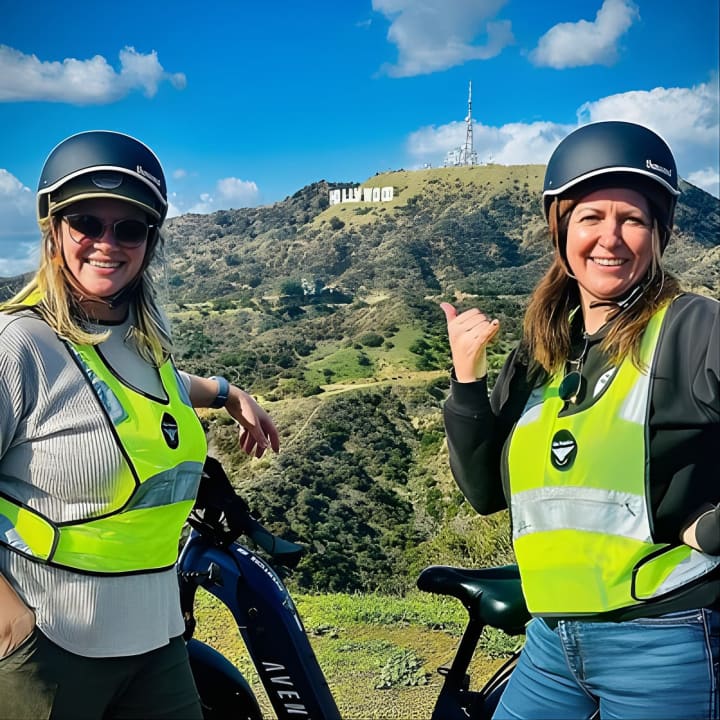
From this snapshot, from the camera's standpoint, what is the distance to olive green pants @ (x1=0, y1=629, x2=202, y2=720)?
Result: 156 cm

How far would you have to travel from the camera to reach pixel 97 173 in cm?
176

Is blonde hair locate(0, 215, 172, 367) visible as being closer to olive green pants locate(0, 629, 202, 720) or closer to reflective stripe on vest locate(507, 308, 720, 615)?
olive green pants locate(0, 629, 202, 720)

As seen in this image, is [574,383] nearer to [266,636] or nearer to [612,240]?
[612,240]

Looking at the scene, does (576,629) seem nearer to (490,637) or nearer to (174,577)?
(174,577)

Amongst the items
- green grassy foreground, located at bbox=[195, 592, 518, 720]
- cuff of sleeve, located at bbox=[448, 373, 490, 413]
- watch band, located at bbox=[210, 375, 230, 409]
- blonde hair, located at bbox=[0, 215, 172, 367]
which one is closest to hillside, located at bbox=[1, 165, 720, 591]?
blonde hair, located at bbox=[0, 215, 172, 367]

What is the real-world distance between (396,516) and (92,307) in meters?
6.36

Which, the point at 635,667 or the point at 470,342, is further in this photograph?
the point at 470,342

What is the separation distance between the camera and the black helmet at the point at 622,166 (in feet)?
5.37

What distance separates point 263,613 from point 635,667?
1.19m

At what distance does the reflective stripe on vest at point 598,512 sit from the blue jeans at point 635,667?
59mm

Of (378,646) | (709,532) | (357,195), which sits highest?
(357,195)

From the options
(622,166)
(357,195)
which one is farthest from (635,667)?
(357,195)

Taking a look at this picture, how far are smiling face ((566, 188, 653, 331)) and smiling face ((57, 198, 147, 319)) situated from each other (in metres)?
0.97

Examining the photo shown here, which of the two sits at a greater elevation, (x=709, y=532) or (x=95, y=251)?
(x=95, y=251)
